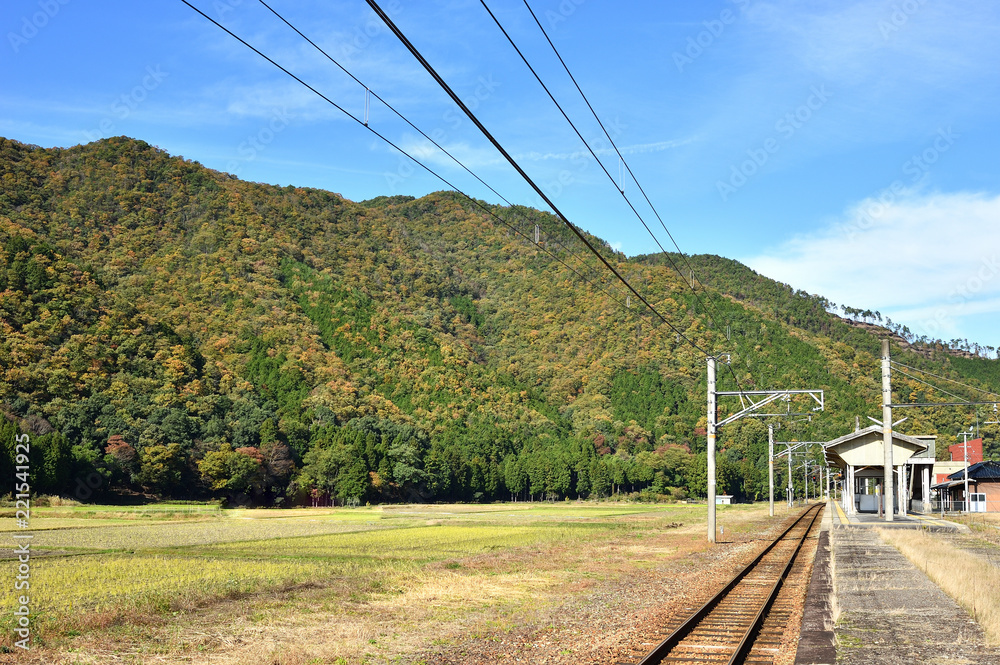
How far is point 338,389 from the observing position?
159750 millimetres

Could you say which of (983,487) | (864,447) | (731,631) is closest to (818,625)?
(731,631)

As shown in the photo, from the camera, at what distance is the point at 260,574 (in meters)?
24.8

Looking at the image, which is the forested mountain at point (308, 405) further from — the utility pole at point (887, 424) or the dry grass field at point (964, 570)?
the dry grass field at point (964, 570)

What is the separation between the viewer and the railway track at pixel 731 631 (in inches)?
493

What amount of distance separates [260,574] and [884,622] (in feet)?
58.4

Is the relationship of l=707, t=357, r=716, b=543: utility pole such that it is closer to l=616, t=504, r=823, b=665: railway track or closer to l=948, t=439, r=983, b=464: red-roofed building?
l=616, t=504, r=823, b=665: railway track

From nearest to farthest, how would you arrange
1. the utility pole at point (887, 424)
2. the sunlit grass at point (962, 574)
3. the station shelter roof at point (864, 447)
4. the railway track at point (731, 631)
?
the railway track at point (731, 631) → the sunlit grass at point (962, 574) → the utility pole at point (887, 424) → the station shelter roof at point (864, 447)

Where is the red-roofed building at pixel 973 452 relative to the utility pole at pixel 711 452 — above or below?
below

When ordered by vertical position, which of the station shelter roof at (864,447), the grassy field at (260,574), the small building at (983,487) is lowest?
the small building at (983,487)

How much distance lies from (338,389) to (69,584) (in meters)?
140

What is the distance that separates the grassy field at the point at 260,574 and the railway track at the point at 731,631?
4630 millimetres

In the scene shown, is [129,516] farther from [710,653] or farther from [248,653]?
[710,653]

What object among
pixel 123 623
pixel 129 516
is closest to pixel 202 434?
pixel 129 516

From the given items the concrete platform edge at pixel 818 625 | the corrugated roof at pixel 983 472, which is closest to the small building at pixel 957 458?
the corrugated roof at pixel 983 472
